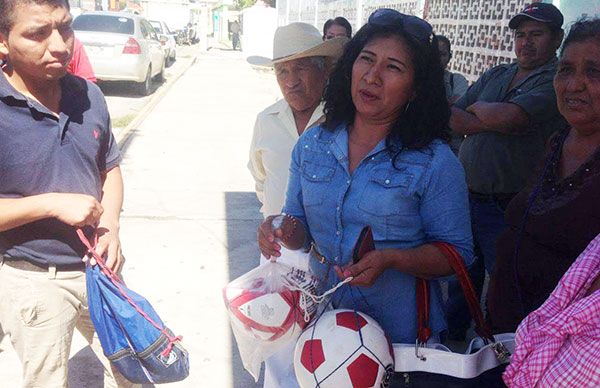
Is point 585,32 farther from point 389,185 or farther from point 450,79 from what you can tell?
point 450,79

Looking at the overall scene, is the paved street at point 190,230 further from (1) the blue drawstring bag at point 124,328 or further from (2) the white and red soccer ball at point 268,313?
(2) the white and red soccer ball at point 268,313

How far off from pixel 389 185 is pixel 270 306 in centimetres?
53

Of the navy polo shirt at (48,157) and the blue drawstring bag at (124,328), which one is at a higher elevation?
the navy polo shirt at (48,157)

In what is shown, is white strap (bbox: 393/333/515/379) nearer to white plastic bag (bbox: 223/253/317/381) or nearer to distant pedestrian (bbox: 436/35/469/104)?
white plastic bag (bbox: 223/253/317/381)

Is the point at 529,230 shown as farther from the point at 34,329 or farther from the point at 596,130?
the point at 34,329

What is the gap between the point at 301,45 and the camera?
2.72 m

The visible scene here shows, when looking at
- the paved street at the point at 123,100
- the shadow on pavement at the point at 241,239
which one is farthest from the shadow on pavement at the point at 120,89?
the shadow on pavement at the point at 241,239

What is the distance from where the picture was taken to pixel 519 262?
203 cm

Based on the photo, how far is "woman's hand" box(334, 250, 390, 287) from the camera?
1.68 m

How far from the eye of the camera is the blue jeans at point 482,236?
323 centimetres

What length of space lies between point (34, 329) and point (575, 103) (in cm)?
214

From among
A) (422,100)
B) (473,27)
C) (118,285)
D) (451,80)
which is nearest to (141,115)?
(473,27)

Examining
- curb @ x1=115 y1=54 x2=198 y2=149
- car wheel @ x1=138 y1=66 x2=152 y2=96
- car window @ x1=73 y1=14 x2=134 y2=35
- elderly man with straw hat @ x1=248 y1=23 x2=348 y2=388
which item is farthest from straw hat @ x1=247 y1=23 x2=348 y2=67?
car wheel @ x1=138 y1=66 x2=152 y2=96

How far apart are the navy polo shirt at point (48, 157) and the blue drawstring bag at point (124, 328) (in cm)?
14
